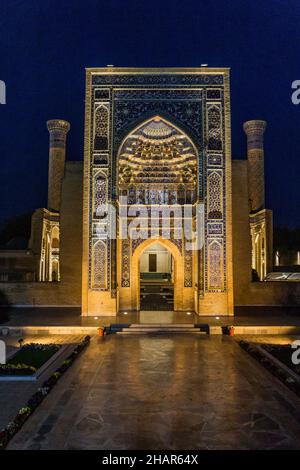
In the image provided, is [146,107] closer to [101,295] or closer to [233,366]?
[101,295]

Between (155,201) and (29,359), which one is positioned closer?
(29,359)

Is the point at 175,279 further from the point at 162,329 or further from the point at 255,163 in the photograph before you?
the point at 255,163

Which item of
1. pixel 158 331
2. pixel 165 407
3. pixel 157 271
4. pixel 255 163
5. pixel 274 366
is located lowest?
pixel 165 407

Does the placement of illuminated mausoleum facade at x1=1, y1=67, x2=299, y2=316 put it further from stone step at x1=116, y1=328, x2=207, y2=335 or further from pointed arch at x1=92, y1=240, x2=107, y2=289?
stone step at x1=116, y1=328, x2=207, y2=335

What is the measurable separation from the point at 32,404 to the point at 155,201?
9774 mm

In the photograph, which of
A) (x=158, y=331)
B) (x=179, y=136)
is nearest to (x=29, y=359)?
(x=158, y=331)

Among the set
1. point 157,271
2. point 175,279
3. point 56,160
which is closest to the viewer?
point 175,279

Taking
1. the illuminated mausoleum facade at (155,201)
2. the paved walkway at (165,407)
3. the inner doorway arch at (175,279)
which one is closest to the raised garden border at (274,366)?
the paved walkway at (165,407)

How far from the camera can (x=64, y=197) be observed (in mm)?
15281

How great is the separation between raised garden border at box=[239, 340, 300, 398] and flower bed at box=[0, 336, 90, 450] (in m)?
3.32

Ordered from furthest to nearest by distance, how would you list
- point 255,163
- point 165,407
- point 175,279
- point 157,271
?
Answer: point 157,271
point 255,163
point 175,279
point 165,407

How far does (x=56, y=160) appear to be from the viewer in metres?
22.4

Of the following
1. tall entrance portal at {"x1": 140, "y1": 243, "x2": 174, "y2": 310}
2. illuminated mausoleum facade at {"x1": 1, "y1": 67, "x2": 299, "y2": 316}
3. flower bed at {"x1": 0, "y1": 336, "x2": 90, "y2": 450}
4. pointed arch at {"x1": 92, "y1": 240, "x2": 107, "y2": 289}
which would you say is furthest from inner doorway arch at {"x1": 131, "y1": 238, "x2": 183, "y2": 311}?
tall entrance portal at {"x1": 140, "y1": 243, "x2": 174, "y2": 310}

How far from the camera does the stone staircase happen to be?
10.4 meters
